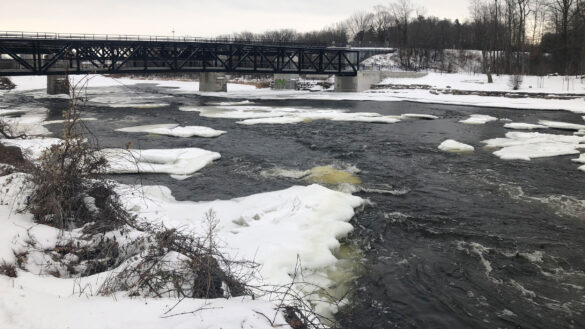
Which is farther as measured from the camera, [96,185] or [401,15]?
[401,15]

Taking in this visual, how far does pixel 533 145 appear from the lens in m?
22.1

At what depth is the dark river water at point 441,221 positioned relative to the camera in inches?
301

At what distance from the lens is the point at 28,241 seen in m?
6.86

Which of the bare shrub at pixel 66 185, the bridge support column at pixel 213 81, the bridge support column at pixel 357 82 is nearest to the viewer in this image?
the bare shrub at pixel 66 185

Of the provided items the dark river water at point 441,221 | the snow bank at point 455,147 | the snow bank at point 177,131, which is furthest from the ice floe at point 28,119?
the snow bank at point 455,147

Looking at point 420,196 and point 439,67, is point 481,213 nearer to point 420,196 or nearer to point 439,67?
point 420,196

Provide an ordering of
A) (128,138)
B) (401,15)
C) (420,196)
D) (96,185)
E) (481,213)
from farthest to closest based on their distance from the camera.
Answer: (401,15)
(128,138)
(420,196)
(481,213)
(96,185)

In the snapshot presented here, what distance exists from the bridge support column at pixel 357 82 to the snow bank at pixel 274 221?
54.0 meters

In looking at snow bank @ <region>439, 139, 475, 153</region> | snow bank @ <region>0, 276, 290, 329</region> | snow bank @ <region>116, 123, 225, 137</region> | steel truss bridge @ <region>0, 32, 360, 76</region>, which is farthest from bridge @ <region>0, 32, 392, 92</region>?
snow bank @ <region>0, 276, 290, 329</region>

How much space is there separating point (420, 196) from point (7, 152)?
1313cm

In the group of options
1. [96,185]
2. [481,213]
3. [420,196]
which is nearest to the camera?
[96,185]

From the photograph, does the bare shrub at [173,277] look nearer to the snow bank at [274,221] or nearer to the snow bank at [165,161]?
the snow bank at [274,221]

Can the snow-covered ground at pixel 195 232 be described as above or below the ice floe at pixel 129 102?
below

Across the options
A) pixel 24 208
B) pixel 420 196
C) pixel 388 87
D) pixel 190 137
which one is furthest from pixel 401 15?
pixel 24 208
